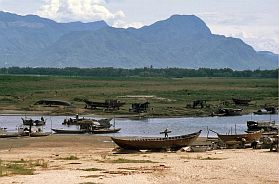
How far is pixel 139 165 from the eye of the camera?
3706 cm

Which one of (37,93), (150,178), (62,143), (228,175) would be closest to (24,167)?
(150,178)

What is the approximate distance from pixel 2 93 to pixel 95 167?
259ft

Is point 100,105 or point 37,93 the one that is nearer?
point 100,105

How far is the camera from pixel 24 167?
35.6 metres

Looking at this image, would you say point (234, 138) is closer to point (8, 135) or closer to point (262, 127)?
point (262, 127)

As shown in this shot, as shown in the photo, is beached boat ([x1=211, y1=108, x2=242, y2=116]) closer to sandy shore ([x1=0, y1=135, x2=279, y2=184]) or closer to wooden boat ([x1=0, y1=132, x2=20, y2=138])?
wooden boat ([x1=0, y1=132, x2=20, y2=138])

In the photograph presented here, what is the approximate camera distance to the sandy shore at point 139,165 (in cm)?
3212

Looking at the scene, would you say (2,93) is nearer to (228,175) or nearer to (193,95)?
(193,95)

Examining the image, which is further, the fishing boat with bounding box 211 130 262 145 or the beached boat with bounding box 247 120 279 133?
the beached boat with bounding box 247 120 279 133

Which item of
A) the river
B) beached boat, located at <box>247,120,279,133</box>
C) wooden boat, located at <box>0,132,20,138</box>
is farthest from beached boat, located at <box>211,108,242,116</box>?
wooden boat, located at <box>0,132,20,138</box>

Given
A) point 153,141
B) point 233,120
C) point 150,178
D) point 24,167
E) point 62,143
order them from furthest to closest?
point 233,120, point 62,143, point 153,141, point 24,167, point 150,178

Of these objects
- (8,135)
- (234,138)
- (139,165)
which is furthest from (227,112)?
(139,165)

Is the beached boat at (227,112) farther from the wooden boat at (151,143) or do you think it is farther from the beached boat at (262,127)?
the wooden boat at (151,143)

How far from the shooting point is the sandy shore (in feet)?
105
